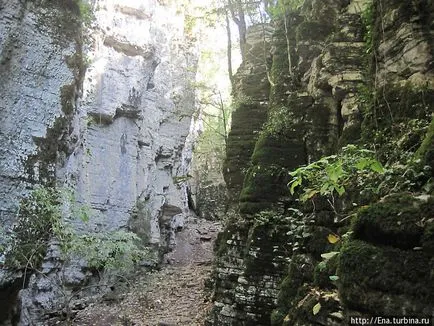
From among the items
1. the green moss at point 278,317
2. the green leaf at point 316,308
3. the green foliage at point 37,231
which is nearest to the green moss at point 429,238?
the green leaf at point 316,308

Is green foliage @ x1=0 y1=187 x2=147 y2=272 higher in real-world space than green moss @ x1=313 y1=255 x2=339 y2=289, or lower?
higher

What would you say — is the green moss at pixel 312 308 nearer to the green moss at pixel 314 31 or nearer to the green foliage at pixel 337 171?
the green foliage at pixel 337 171

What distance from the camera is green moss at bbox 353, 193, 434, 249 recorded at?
253 centimetres

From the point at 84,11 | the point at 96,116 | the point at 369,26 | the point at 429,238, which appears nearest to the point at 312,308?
the point at 429,238

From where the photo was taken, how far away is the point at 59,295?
40.2 ft

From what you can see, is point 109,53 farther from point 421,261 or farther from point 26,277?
point 421,261

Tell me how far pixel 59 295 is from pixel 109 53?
34.7 feet

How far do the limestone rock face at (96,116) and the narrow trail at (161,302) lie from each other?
156 cm

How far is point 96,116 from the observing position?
16.0 metres

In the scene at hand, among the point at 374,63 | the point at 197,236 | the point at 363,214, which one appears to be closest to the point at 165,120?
the point at 197,236

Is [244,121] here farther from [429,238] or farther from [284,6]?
[429,238]

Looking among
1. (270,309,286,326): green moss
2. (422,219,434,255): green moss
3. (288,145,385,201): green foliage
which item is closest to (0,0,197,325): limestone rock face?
(270,309,286,326): green moss

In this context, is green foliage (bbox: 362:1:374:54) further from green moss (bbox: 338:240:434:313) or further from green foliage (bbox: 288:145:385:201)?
green moss (bbox: 338:240:434:313)

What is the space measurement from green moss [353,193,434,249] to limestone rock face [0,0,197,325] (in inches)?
292
